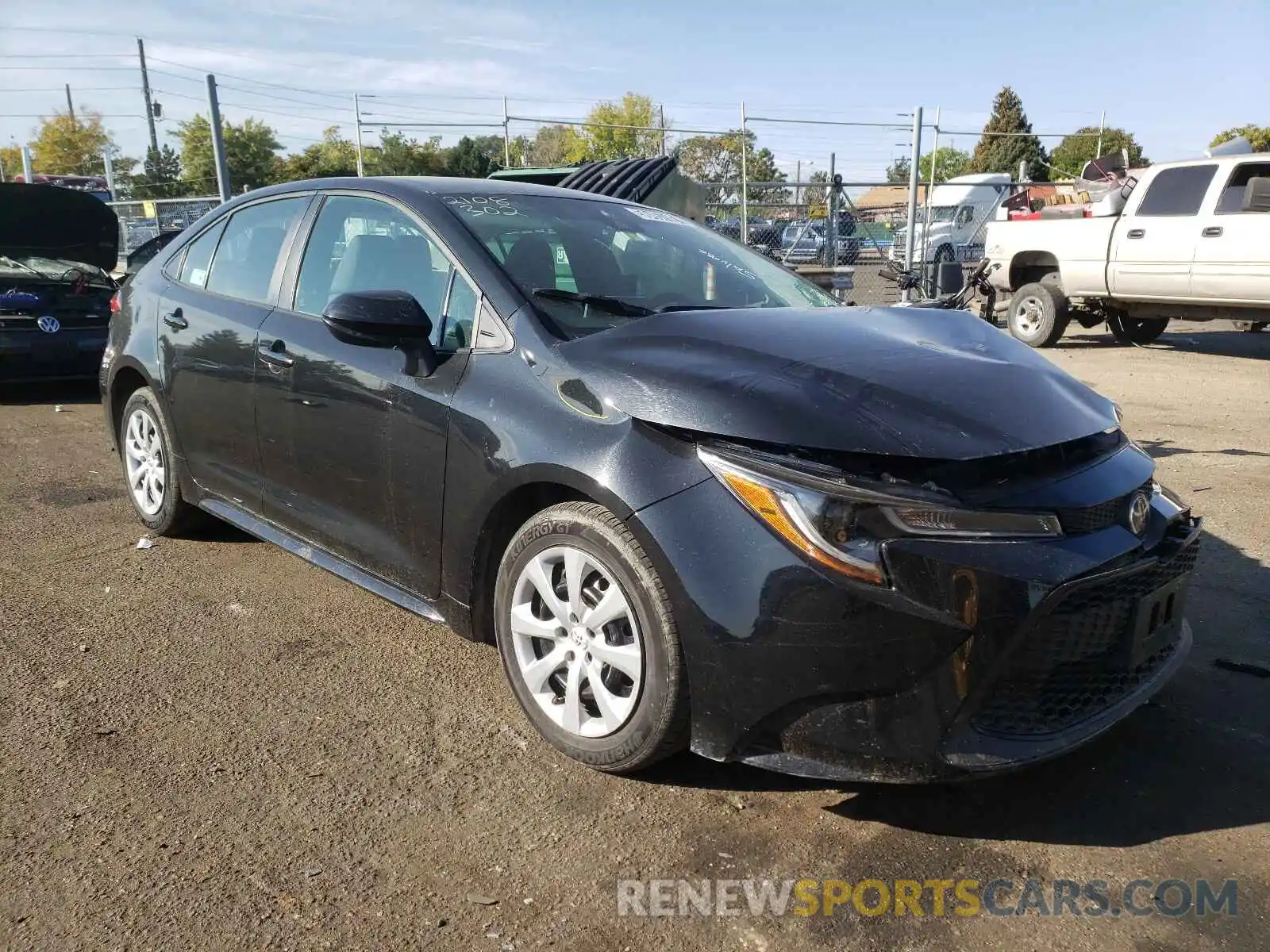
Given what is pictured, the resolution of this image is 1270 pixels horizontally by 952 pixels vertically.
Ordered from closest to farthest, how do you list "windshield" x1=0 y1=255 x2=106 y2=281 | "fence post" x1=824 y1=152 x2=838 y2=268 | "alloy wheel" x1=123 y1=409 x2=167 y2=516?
1. "alloy wheel" x1=123 y1=409 x2=167 y2=516
2. "windshield" x1=0 y1=255 x2=106 y2=281
3. "fence post" x1=824 y1=152 x2=838 y2=268

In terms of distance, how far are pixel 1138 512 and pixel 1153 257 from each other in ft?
32.1

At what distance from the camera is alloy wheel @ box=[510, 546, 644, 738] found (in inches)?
101

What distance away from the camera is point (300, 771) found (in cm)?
274

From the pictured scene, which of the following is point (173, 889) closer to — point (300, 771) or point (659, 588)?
point (300, 771)

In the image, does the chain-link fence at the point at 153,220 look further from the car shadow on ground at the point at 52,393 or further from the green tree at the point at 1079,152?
the green tree at the point at 1079,152

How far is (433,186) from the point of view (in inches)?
139

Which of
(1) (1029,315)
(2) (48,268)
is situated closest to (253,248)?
(2) (48,268)

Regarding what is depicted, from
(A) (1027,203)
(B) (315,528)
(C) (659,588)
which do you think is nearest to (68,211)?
(B) (315,528)

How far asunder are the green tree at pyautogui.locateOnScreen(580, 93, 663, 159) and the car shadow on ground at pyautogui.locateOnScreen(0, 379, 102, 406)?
83.0 feet

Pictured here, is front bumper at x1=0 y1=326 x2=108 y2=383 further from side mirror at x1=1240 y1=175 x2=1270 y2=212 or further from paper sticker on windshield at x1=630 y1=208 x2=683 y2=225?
side mirror at x1=1240 y1=175 x2=1270 y2=212

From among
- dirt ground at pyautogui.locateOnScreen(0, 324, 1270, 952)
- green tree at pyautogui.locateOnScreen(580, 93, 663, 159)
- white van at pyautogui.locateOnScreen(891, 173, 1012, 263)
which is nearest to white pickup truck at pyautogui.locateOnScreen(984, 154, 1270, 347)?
white van at pyautogui.locateOnScreen(891, 173, 1012, 263)

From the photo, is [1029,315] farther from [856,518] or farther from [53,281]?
[856,518]

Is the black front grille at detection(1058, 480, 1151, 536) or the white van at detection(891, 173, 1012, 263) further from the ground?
the white van at detection(891, 173, 1012, 263)

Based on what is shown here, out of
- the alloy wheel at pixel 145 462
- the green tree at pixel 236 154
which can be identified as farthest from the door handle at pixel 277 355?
the green tree at pixel 236 154
